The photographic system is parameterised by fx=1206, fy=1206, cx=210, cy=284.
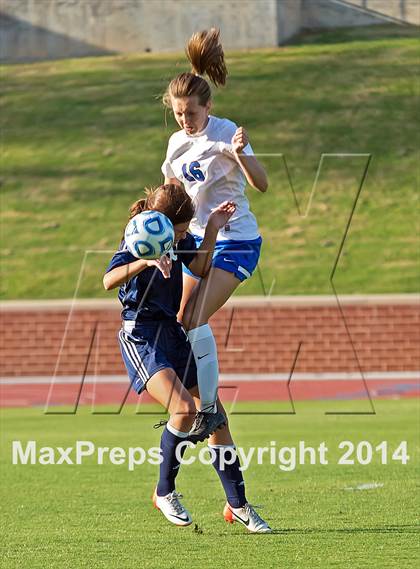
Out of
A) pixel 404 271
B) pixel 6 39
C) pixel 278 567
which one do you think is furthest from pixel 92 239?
pixel 278 567

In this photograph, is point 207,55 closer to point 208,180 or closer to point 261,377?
point 208,180

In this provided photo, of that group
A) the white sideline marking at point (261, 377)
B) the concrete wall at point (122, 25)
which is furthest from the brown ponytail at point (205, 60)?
the concrete wall at point (122, 25)

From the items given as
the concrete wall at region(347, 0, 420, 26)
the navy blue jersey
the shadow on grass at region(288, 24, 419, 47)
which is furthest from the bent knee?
the concrete wall at region(347, 0, 420, 26)

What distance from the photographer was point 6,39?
3484cm

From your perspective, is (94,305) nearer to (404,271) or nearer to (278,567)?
(404,271)

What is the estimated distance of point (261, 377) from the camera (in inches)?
748

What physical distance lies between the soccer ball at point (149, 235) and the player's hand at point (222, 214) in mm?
427

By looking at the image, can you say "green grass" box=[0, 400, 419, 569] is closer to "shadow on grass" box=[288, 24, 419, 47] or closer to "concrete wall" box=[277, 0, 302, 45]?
"concrete wall" box=[277, 0, 302, 45]

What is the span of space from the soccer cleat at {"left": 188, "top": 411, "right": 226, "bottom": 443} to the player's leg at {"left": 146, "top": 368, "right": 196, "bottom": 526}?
4 cm

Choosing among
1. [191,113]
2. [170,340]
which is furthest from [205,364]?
[191,113]

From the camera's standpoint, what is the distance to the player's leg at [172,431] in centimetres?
670

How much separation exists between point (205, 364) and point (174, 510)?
85cm

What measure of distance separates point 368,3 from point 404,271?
46.4 feet

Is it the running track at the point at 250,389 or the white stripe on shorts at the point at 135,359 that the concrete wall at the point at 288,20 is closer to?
the running track at the point at 250,389
